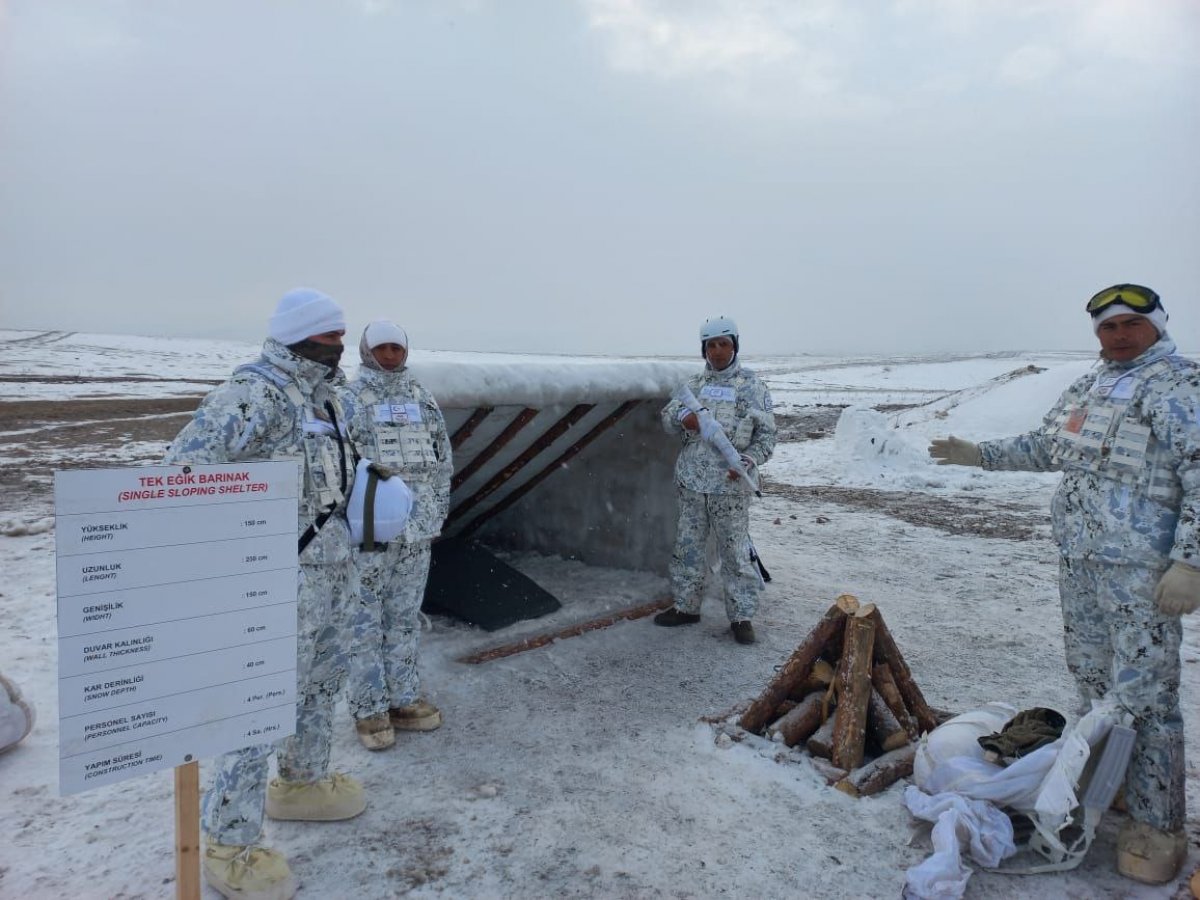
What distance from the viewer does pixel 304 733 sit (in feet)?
9.57

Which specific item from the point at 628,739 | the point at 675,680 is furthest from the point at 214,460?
the point at 675,680

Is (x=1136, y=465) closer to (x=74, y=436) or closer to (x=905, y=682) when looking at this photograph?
(x=905, y=682)

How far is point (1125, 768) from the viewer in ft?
8.60

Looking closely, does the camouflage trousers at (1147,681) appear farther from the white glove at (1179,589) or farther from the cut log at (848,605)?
the cut log at (848,605)

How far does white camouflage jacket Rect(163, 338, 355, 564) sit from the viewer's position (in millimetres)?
2322

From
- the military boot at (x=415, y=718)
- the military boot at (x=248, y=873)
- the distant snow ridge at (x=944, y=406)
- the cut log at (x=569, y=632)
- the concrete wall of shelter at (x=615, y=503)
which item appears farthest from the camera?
the distant snow ridge at (x=944, y=406)

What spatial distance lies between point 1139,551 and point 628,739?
2191mm

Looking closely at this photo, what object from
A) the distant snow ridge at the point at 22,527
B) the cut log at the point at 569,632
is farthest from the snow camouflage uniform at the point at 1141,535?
the distant snow ridge at the point at 22,527

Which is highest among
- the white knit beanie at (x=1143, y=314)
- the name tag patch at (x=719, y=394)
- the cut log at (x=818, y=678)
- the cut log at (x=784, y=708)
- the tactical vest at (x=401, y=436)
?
the white knit beanie at (x=1143, y=314)

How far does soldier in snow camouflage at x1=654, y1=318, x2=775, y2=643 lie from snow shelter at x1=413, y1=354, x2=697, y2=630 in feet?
1.30

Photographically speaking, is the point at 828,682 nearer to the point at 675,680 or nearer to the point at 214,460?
the point at 675,680

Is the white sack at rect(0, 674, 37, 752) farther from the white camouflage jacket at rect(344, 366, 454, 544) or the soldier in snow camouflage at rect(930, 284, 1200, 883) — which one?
the soldier in snow camouflage at rect(930, 284, 1200, 883)

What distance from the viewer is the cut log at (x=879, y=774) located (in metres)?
3.19

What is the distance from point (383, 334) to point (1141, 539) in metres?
3.09
